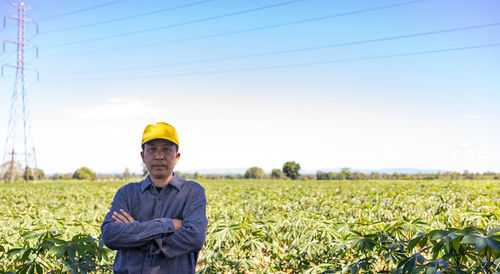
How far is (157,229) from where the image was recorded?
6.19 ft

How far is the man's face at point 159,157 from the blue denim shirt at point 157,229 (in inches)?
3.2

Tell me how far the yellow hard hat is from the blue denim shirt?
0.84 ft

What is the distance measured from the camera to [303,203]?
890cm

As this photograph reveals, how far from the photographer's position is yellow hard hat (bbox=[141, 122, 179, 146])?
1.95 metres

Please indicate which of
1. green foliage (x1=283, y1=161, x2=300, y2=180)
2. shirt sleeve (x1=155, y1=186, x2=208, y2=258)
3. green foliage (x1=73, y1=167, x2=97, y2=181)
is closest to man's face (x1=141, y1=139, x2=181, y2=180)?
shirt sleeve (x1=155, y1=186, x2=208, y2=258)

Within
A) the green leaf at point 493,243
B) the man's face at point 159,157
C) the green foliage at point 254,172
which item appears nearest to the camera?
the green leaf at point 493,243

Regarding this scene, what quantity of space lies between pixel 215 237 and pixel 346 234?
4.31 ft

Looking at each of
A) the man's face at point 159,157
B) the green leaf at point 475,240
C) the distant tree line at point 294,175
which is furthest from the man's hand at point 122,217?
the distant tree line at point 294,175

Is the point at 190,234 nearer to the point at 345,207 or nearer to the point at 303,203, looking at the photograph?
the point at 345,207

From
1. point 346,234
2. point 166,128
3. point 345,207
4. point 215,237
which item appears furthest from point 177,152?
point 345,207

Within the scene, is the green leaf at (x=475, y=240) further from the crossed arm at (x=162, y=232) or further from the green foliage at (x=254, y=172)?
the green foliage at (x=254, y=172)

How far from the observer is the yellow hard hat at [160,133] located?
6.40ft

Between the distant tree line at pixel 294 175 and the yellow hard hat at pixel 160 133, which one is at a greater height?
the yellow hard hat at pixel 160 133

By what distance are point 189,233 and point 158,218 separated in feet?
0.67
